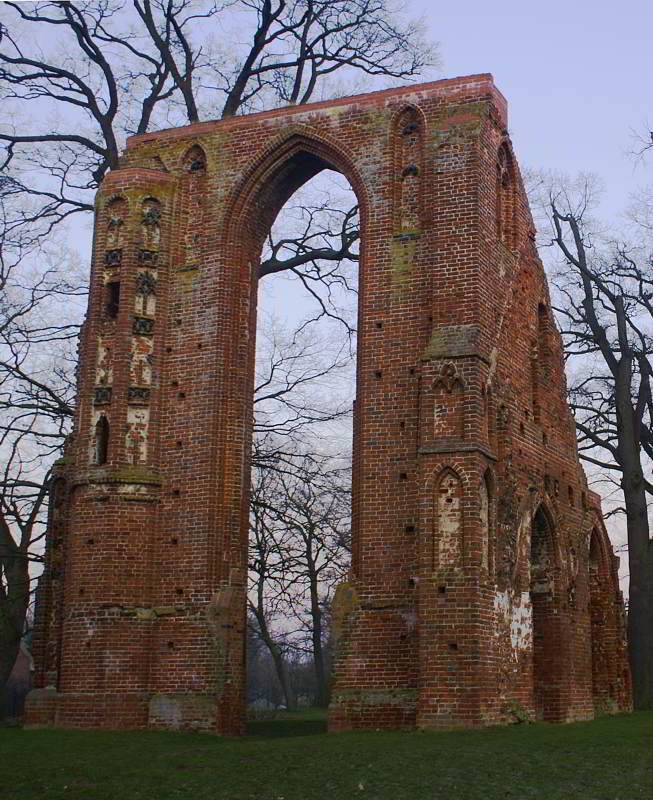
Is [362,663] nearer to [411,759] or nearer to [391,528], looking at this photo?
[391,528]

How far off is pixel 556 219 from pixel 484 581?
14251 millimetres

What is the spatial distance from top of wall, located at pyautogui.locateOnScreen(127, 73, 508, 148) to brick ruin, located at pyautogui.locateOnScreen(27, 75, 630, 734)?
0.13ft

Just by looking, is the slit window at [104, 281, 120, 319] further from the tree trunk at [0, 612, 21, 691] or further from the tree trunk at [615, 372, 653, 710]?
the tree trunk at [615, 372, 653, 710]

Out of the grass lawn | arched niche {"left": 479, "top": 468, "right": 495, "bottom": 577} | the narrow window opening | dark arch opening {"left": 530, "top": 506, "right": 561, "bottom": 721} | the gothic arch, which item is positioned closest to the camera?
the grass lawn

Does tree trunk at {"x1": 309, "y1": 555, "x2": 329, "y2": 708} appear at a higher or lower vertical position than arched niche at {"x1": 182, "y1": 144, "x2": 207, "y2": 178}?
lower

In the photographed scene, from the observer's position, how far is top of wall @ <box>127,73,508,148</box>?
1620 cm

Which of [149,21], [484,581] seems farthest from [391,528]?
[149,21]

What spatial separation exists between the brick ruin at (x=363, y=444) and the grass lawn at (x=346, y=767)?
56.2 inches

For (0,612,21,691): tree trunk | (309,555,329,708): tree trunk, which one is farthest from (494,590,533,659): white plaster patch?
(309,555,329,708): tree trunk

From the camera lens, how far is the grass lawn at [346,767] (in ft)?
29.0

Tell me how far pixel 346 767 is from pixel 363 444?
5.88 m

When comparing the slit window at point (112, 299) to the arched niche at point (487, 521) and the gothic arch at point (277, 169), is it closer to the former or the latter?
the gothic arch at point (277, 169)

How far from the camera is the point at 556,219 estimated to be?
26469 millimetres

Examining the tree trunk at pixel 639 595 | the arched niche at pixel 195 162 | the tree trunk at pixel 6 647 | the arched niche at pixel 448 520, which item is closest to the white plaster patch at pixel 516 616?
the arched niche at pixel 448 520
